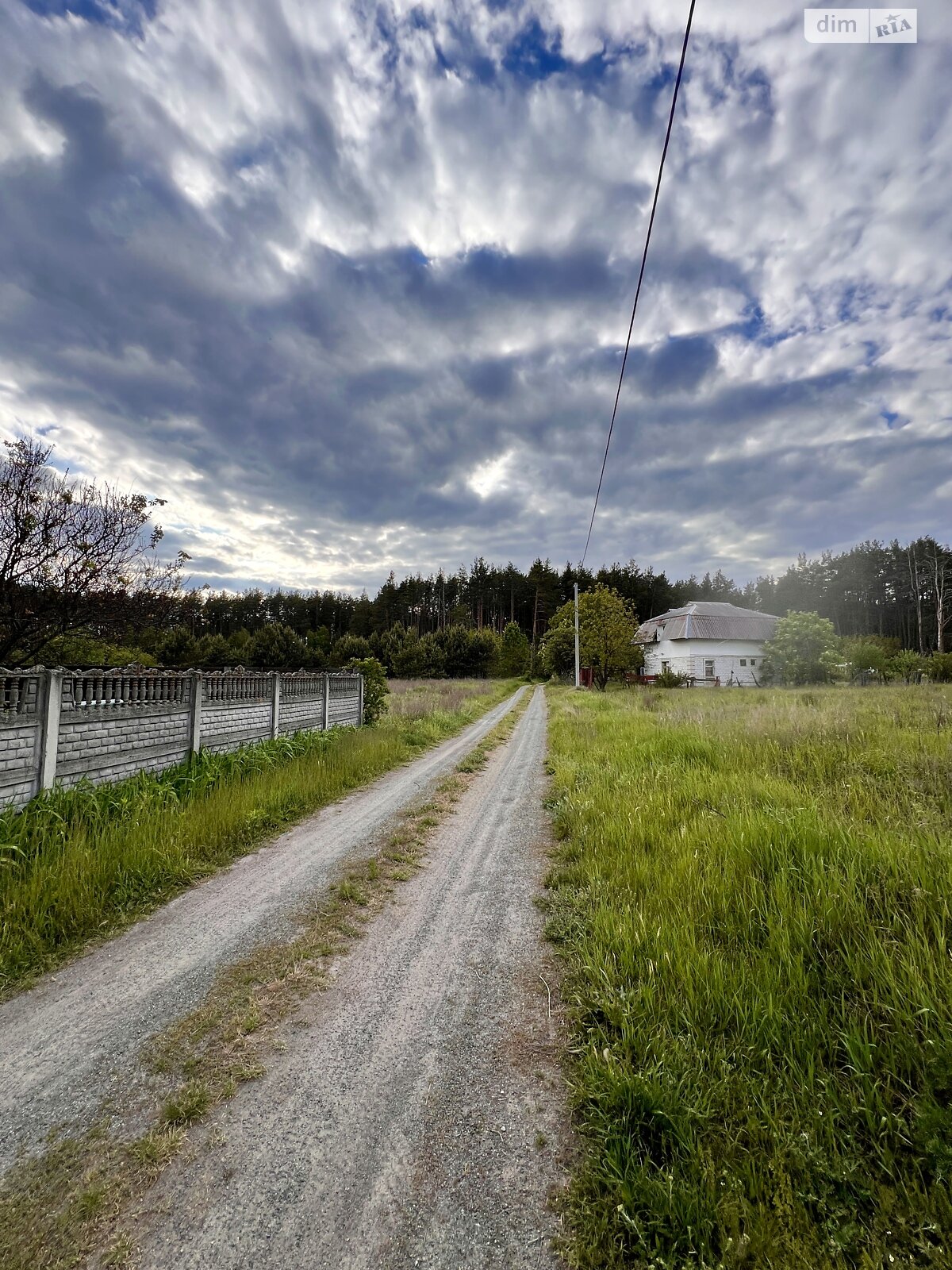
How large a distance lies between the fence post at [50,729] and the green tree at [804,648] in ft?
112

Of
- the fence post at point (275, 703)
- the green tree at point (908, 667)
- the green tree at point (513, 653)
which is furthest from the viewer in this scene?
the green tree at point (513, 653)

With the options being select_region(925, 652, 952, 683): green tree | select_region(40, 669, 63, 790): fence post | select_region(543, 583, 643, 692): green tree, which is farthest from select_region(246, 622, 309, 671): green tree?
select_region(925, 652, 952, 683): green tree

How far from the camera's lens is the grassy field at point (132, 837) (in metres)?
3.49

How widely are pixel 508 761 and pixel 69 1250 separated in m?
8.93

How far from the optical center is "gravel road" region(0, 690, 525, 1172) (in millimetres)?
2178

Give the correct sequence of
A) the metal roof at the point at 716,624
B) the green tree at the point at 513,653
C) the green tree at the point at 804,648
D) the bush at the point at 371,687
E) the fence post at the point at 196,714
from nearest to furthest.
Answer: the fence post at the point at 196,714
the bush at the point at 371,687
the green tree at the point at 804,648
the metal roof at the point at 716,624
the green tree at the point at 513,653

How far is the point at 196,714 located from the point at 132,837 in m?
3.47

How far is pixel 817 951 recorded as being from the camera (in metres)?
2.77

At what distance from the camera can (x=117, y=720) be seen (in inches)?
246

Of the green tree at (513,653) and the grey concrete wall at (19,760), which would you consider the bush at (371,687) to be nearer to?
the grey concrete wall at (19,760)

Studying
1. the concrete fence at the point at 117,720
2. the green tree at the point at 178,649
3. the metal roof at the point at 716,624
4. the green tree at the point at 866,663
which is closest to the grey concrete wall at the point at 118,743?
the concrete fence at the point at 117,720

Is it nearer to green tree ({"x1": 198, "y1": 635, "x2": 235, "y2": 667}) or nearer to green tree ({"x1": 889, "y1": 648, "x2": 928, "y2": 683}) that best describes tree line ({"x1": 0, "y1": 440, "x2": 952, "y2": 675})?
green tree ({"x1": 198, "y1": 635, "x2": 235, "y2": 667})

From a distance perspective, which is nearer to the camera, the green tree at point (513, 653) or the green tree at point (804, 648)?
the green tree at point (804, 648)

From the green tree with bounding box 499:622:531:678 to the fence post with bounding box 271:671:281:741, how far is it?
43673mm
